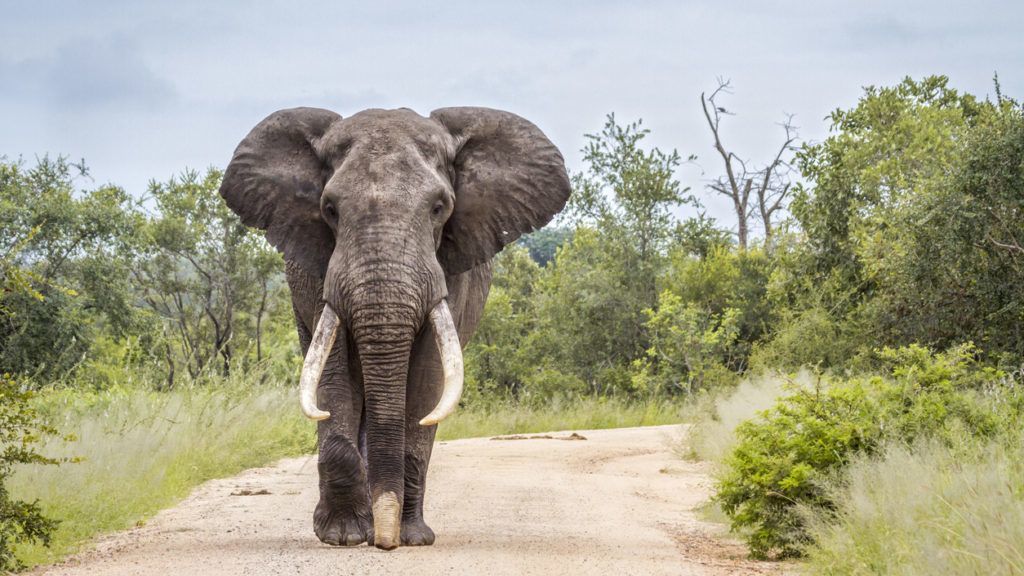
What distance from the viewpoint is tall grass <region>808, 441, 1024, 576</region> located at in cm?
555

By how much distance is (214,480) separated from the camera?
44.9ft

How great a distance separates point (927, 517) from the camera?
669 cm

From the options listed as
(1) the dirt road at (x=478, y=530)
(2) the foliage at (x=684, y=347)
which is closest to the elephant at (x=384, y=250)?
(1) the dirt road at (x=478, y=530)

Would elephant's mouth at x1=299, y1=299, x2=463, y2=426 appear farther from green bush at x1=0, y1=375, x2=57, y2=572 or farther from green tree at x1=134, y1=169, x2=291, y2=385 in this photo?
green tree at x1=134, y1=169, x2=291, y2=385

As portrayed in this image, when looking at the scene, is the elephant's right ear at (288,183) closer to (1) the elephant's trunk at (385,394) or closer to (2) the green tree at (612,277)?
(1) the elephant's trunk at (385,394)

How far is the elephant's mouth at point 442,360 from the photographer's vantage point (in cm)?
758

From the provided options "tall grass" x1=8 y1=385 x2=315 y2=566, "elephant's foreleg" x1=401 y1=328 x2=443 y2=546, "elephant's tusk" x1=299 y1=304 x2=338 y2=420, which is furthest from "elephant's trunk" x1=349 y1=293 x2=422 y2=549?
"tall grass" x1=8 y1=385 x2=315 y2=566

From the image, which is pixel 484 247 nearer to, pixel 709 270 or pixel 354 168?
pixel 354 168

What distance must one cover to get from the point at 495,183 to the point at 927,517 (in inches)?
162

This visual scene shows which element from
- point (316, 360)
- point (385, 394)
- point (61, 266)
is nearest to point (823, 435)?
point (385, 394)

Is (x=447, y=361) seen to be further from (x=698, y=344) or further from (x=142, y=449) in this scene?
(x=698, y=344)

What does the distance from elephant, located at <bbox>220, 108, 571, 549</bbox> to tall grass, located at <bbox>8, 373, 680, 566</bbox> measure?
1886mm

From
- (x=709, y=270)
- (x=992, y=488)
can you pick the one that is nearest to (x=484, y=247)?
(x=992, y=488)

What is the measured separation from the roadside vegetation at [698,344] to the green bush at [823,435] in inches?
1.0
